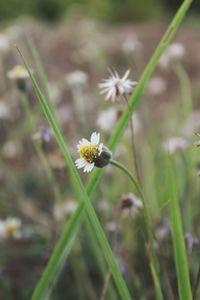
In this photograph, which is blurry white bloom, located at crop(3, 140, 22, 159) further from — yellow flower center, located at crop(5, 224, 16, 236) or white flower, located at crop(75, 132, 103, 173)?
white flower, located at crop(75, 132, 103, 173)

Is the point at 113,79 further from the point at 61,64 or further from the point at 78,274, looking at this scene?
the point at 61,64

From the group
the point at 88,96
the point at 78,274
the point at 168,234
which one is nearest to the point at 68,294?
the point at 78,274

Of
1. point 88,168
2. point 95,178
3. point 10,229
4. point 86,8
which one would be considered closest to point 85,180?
point 10,229

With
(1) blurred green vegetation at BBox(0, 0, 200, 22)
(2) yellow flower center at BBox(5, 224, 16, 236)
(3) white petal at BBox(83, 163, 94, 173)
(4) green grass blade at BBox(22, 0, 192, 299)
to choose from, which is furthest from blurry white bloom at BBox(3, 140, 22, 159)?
(1) blurred green vegetation at BBox(0, 0, 200, 22)

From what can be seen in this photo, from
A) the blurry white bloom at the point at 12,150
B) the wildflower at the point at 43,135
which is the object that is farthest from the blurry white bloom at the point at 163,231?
the blurry white bloom at the point at 12,150

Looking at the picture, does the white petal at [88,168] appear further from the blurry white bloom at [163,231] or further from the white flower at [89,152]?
the blurry white bloom at [163,231]

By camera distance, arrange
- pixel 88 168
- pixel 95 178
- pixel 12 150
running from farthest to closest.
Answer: pixel 12 150 → pixel 95 178 → pixel 88 168

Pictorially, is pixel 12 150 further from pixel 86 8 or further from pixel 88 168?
pixel 86 8
